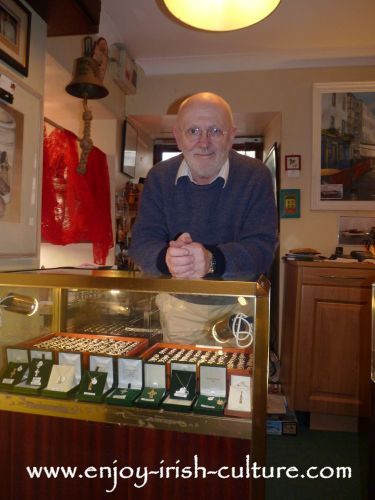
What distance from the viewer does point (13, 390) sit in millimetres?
846

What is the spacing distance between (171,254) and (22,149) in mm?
930

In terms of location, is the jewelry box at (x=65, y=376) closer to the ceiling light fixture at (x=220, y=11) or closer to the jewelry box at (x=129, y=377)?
the jewelry box at (x=129, y=377)

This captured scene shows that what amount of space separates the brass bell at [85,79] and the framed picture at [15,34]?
434 millimetres

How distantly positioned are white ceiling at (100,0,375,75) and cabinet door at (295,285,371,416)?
5.84 ft

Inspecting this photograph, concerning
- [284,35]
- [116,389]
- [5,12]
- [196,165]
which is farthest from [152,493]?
[284,35]

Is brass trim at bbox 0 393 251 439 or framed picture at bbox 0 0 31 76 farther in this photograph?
framed picture at bbox 0 0 31 76

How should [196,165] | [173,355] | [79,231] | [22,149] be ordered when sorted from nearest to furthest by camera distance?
[173,355]
[196,165]
[22,149]
[79,231]

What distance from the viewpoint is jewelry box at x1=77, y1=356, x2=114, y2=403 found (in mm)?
805

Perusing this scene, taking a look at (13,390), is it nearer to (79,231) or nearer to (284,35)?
(79,231)

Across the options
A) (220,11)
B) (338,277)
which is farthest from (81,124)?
(338,277)

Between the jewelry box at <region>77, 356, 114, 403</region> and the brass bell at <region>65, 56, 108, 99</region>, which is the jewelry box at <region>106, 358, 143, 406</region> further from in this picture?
the brass bell at <region>65, 56, 108, 99</region>

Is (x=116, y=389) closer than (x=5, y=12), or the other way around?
(x=116, y=389)

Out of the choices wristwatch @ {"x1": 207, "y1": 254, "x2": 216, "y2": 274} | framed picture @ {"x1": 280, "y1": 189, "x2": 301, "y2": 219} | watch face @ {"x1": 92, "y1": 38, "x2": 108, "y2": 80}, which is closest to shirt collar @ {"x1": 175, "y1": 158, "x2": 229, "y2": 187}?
wristwatch @ {"x1": 207, "y1": 254, "x2": 216, "y2": 274}

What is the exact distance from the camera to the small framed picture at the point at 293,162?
2875 millimetres
